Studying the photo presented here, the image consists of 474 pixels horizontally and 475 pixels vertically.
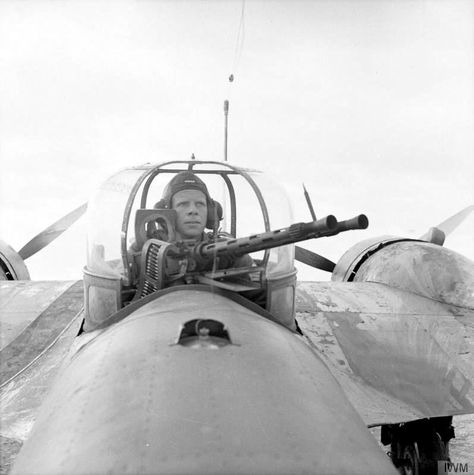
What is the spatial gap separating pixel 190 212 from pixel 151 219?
41cm

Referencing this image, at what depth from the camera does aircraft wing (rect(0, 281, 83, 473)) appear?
13.1 feet

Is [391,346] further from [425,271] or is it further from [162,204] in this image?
[162,204]

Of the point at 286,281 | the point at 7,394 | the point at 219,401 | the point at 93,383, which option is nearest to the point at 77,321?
the point at 7,394

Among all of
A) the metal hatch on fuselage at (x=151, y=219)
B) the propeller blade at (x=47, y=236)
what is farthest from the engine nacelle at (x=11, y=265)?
the metal hatch on fuselage at (x=151, y=219)

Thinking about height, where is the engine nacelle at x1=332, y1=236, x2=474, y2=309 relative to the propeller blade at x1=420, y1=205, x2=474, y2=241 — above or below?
below

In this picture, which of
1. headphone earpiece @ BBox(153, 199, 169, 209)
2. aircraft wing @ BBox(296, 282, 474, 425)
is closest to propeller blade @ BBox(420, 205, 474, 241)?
aircraft wing @ BBox(296, 282, 474, 425)

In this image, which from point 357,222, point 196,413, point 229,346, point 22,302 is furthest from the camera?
point 22,302

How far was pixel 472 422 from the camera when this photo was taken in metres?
9.83

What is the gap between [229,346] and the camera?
3.04 meters

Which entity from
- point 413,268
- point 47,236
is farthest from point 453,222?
point 47,236

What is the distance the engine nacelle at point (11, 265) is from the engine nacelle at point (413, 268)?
185 inches

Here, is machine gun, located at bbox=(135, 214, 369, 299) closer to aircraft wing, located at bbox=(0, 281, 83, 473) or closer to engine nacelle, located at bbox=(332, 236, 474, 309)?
aircraft wing, located at bbox=(0, 281, 83, 473)

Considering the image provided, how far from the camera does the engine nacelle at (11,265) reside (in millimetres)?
8722

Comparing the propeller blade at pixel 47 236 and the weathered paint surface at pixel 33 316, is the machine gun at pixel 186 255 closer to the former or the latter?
the weathered paint surface at pixel 33 316
